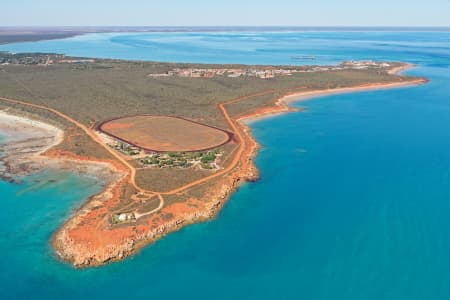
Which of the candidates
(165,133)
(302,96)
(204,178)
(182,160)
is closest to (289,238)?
(204,178)

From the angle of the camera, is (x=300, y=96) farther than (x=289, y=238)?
Yes

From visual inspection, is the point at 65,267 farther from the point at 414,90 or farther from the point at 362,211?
the point at 414,90

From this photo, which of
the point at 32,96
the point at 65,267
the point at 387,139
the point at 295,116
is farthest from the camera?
the point at 32,96

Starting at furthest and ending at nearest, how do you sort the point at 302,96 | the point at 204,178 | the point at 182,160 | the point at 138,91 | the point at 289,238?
the point at 302,96 < the point at 138,91 < the point at 182,160 < the point at 204,178 < the point at 289,238

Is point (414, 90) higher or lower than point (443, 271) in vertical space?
higher

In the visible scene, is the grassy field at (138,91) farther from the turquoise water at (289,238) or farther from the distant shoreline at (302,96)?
the turquoise water at (289,238)

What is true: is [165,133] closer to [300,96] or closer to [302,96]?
[300,96]

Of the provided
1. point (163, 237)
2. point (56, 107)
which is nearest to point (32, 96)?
point (56, 107)
